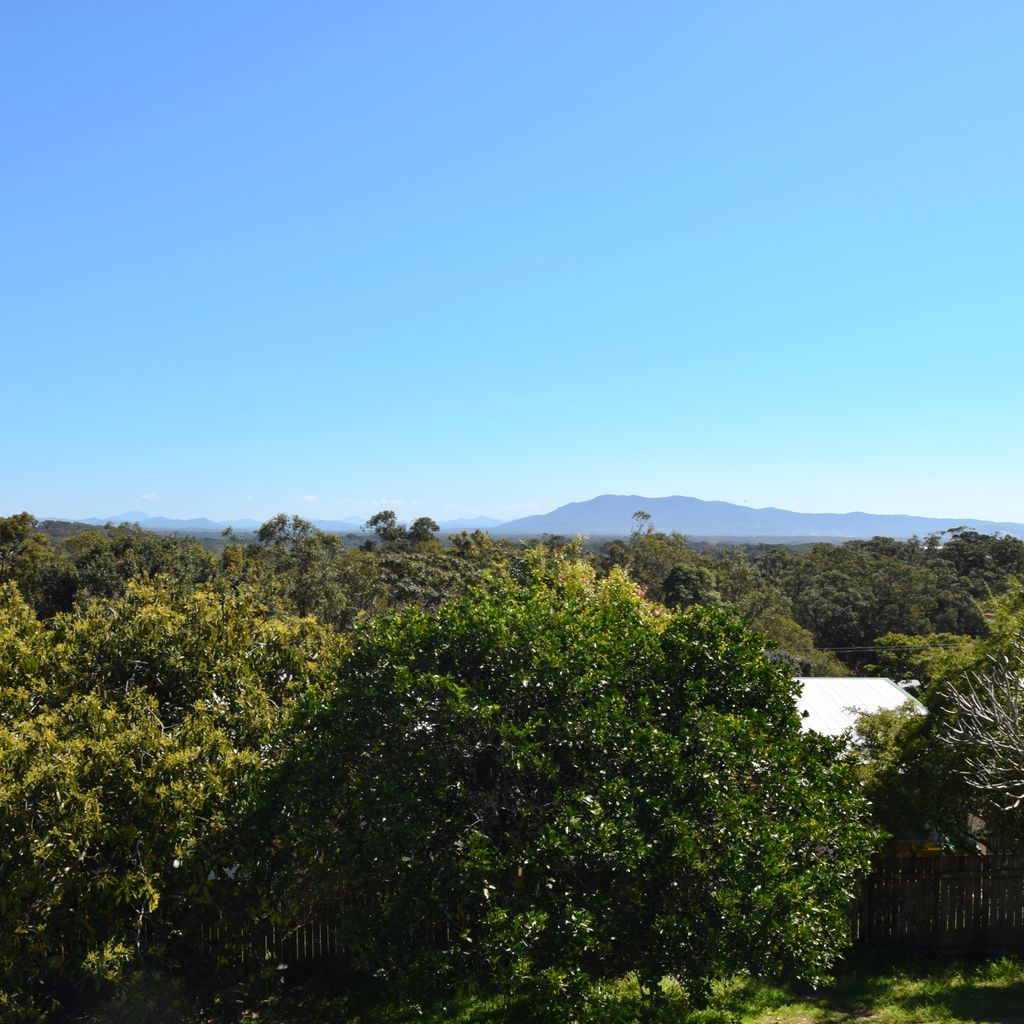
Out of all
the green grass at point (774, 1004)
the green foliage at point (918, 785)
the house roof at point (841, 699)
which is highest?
the green foliage at point (918, 785)

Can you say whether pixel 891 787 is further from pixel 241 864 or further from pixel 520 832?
Answer: pixel 241 864

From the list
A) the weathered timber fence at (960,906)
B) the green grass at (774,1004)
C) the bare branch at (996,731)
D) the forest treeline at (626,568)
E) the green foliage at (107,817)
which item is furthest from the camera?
the forest treeline at (626,568)

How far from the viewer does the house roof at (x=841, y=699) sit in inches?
679

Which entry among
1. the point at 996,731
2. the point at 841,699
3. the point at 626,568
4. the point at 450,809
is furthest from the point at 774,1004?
the point at 626,568

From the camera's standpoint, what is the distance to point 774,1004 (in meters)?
9.16

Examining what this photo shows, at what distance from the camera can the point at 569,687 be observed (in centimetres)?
792

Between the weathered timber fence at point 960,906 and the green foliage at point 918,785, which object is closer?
the green foliage at point 918,785

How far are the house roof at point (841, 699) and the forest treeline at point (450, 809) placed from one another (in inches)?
265

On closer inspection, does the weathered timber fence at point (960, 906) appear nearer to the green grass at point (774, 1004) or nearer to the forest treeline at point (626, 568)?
the green grass at point (774, 1004)

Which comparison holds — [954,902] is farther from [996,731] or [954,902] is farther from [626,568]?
[626,568]

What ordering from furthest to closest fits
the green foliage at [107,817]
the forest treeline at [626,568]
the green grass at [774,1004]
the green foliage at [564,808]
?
the forest treeline at [626,568], the green grass at [774,1004], the green foliage at [107,817], the green foliage at [564,808]

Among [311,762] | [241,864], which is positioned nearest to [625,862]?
[311,762]

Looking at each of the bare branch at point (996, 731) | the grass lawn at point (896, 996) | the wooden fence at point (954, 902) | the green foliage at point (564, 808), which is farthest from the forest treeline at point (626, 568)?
the green foliage at point (564, 808)

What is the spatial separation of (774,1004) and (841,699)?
1159cm
